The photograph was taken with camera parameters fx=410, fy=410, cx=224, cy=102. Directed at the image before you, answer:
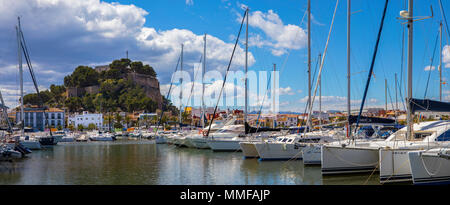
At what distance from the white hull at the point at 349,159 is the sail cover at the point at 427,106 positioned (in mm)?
2794

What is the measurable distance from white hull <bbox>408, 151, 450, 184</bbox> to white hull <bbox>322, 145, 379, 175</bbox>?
155 inches

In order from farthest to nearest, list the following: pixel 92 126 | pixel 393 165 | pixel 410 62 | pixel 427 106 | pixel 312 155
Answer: pixel 92 126 → pixel 312 155 → pixel 427 106 → pixel 410 62 → pixel 393 165

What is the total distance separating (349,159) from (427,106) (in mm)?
4189

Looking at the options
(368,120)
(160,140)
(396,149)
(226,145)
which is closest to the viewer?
(396,149)

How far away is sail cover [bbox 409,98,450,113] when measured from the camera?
17938 millimetres

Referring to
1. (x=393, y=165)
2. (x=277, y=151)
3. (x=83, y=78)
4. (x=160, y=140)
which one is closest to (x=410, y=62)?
(x=393, y=165)

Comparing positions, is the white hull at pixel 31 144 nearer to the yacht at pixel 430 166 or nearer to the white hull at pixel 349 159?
the white hull at pixel 349 159

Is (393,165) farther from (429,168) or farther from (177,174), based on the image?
(177,174)

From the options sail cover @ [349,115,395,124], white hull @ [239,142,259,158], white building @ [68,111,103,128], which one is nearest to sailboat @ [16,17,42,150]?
white hull @ [239,142,259,158]

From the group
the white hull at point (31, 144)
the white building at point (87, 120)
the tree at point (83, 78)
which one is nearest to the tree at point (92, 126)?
the white building at point (87, 120)

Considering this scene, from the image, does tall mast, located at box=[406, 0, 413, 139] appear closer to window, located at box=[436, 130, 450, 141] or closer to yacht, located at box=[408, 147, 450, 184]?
window, located at box=[436, 130, 450, 141]

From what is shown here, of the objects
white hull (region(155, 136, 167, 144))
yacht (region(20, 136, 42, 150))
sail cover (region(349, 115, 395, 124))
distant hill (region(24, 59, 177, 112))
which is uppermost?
distant hill (region(24, 59, 177, 112))

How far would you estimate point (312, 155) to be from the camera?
79.5 feet
